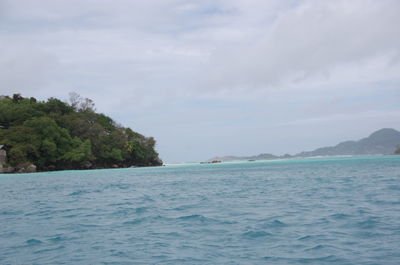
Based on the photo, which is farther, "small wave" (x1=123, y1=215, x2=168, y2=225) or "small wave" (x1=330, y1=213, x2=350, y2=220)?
"small wave" (x1=123, y1=215, x2=168, y2=225)

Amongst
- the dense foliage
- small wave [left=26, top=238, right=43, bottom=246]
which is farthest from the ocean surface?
the dense foliage

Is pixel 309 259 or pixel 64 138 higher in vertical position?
pixel 64 138

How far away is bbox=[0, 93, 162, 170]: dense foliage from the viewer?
6728 centimetres

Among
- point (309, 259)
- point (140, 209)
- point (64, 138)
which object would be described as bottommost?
point (309, 259)

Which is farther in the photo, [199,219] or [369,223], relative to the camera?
[199,219]

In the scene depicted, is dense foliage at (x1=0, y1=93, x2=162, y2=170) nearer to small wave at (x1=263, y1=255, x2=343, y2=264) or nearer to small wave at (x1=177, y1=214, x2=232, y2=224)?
small wave at (x1=177, y1=214, x2=232, y2=224)

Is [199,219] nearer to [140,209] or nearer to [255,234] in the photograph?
[255,234]

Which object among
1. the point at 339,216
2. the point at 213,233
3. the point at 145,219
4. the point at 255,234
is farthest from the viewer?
the point at 145,219

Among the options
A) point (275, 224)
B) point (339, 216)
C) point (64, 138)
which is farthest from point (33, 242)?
point (64, 138)

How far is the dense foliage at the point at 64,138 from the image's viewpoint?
67.3m

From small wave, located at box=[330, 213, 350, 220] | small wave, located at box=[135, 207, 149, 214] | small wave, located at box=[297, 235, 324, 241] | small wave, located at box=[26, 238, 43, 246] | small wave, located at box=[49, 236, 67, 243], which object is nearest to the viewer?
small wave, located at box=[297, 235, 324, 241]

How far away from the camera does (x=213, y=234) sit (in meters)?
9.06

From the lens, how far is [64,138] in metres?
74.2

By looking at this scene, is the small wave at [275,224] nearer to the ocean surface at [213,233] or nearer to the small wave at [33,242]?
the ocean surface at [213,233]
